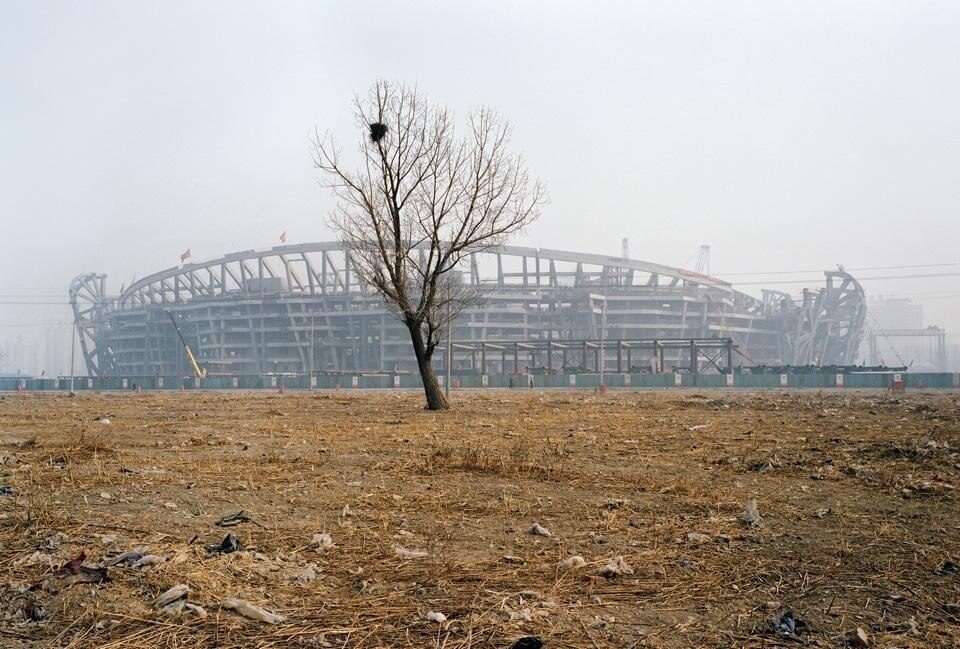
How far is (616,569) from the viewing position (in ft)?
12.6

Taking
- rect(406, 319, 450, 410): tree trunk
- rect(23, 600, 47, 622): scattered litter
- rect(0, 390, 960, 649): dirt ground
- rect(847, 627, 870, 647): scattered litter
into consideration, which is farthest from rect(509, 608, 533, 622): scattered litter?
rect(406, 319, 450, 410): tree trunk

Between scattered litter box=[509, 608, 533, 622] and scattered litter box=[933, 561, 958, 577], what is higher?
scattered litter box=[509, 608, 533, 622]

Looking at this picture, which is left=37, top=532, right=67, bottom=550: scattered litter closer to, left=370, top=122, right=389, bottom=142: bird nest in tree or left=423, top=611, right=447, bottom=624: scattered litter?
left=423, top=611, right=447, bottom=624: scattered litter

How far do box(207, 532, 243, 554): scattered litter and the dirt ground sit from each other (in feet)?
0.21

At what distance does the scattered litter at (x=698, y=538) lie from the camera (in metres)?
4.54

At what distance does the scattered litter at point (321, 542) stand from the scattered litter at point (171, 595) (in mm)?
1053

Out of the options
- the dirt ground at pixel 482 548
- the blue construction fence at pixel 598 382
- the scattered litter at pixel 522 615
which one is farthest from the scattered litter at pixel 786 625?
the blue construction fence at pixel 598 382

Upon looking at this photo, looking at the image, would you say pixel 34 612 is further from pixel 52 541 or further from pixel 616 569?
pixel 616 569

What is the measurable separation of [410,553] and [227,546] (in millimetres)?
1039

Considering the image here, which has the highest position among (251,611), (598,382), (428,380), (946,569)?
(428,380)

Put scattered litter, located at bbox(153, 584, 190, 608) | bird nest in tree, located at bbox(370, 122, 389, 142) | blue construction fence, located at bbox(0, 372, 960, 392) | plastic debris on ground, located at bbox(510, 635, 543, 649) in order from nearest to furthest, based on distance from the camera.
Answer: plastic debris on ground, located at bbox(510, 635, 543, 649) → scattered litter, located at bbox(153, 584, 190, 608) → bird nest in tree, located at bbox(370, 122, 389, 142) → blue construction fence, located at bbox(0, 372, 960, 392)

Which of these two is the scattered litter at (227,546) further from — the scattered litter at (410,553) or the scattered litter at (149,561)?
the scattered litter at (410,553)

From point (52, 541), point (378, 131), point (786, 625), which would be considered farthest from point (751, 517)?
point (378, 131)

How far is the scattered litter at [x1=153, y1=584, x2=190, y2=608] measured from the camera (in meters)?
3.24
